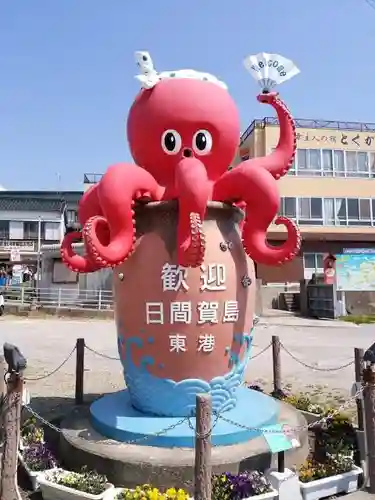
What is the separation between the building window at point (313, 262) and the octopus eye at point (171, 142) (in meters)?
22.8

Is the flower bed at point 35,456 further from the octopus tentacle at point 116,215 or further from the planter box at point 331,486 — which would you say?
the planter box at point 331,486

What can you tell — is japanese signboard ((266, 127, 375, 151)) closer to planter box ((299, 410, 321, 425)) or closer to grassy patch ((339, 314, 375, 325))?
grassy patch ((339, 314, 375, 325))

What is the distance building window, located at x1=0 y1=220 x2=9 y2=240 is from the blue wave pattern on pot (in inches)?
1453

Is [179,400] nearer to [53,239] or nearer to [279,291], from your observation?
[279,291]

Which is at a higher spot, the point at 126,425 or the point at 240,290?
the point at 240,290

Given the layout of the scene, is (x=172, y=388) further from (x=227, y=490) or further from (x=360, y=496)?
(x=360, y=496)

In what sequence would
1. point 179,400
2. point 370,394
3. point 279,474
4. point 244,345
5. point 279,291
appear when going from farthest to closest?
1. point 279,291
2. point 244,345
3. point 179,400
4. point 370,394
5. point 279,474

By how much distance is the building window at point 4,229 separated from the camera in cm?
4056

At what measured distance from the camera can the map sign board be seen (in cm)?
2234

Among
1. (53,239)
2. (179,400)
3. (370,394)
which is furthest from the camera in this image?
(53,239)

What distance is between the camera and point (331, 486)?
5379 mm

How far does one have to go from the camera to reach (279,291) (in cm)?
2714

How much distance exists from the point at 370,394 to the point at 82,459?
3.27 meters

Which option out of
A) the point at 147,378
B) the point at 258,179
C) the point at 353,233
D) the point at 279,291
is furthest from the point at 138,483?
the point at 353,233
